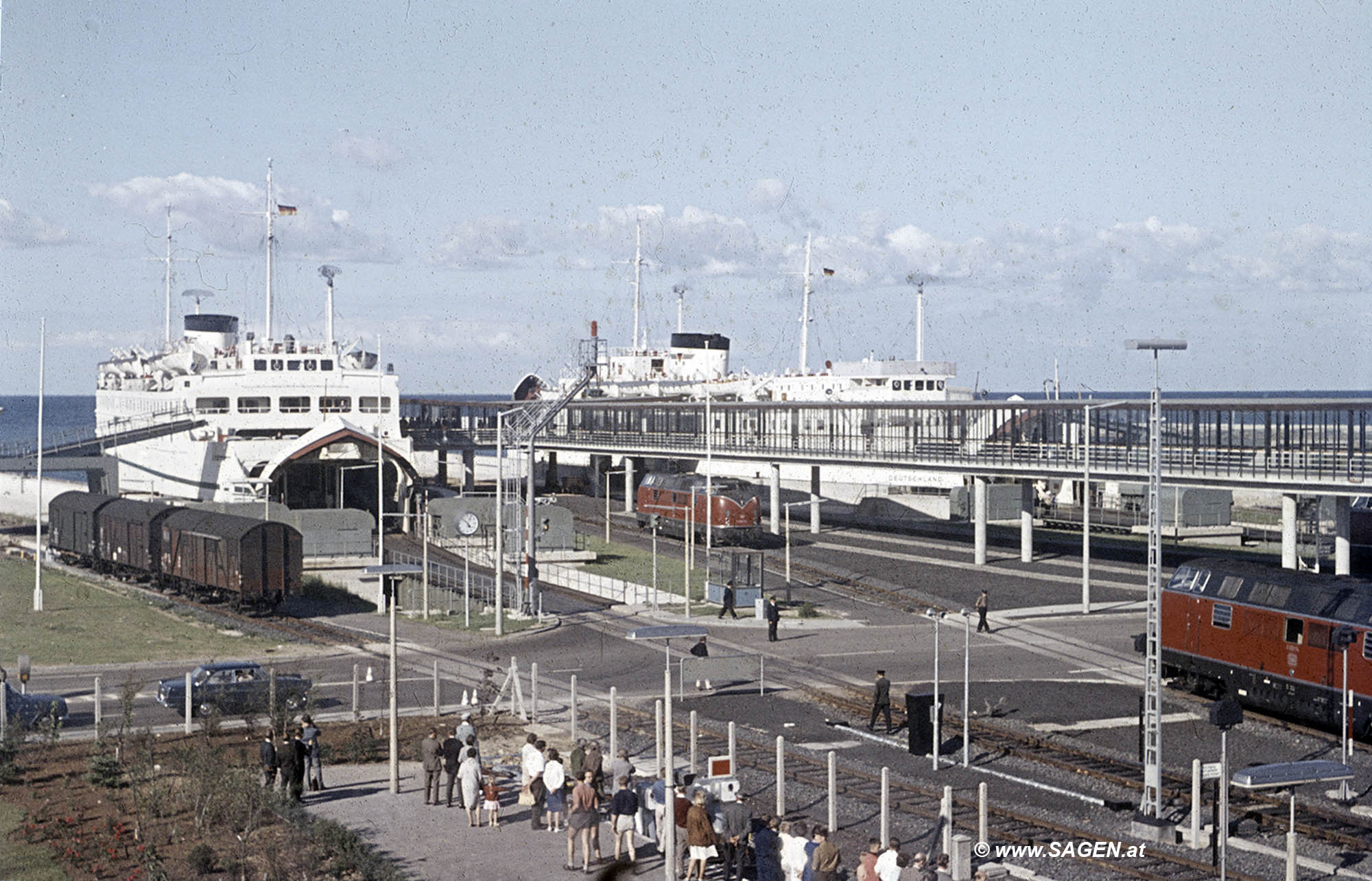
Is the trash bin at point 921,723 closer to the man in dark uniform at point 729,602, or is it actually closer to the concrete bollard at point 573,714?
the concrete bollard at point 573,714

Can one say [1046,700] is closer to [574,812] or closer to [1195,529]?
[574,812]

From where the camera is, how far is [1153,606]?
2277 cm

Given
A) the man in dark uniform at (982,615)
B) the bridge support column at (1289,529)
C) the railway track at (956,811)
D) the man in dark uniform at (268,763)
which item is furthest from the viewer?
the bridge support column at (1289,529)

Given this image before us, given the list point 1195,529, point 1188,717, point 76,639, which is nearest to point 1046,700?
point 1188,717

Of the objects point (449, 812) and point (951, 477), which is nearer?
point (449, 812)

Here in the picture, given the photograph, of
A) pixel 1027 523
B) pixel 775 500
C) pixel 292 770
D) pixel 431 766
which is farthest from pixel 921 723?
pixel 775 500

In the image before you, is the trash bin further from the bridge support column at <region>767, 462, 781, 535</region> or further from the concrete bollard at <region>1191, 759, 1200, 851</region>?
the bridge support column at <region>767, 462, 781, 535</region>

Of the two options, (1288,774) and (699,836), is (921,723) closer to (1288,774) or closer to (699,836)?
(1288,774)

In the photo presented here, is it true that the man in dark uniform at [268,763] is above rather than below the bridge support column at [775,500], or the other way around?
below

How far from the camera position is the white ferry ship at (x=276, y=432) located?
75500 mm

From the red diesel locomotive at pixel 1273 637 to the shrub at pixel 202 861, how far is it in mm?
20578

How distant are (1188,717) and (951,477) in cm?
5960

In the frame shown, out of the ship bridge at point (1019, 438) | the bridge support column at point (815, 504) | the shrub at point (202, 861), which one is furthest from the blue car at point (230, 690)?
the bridge support column at point (815, 504)

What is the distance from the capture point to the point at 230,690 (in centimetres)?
3144
